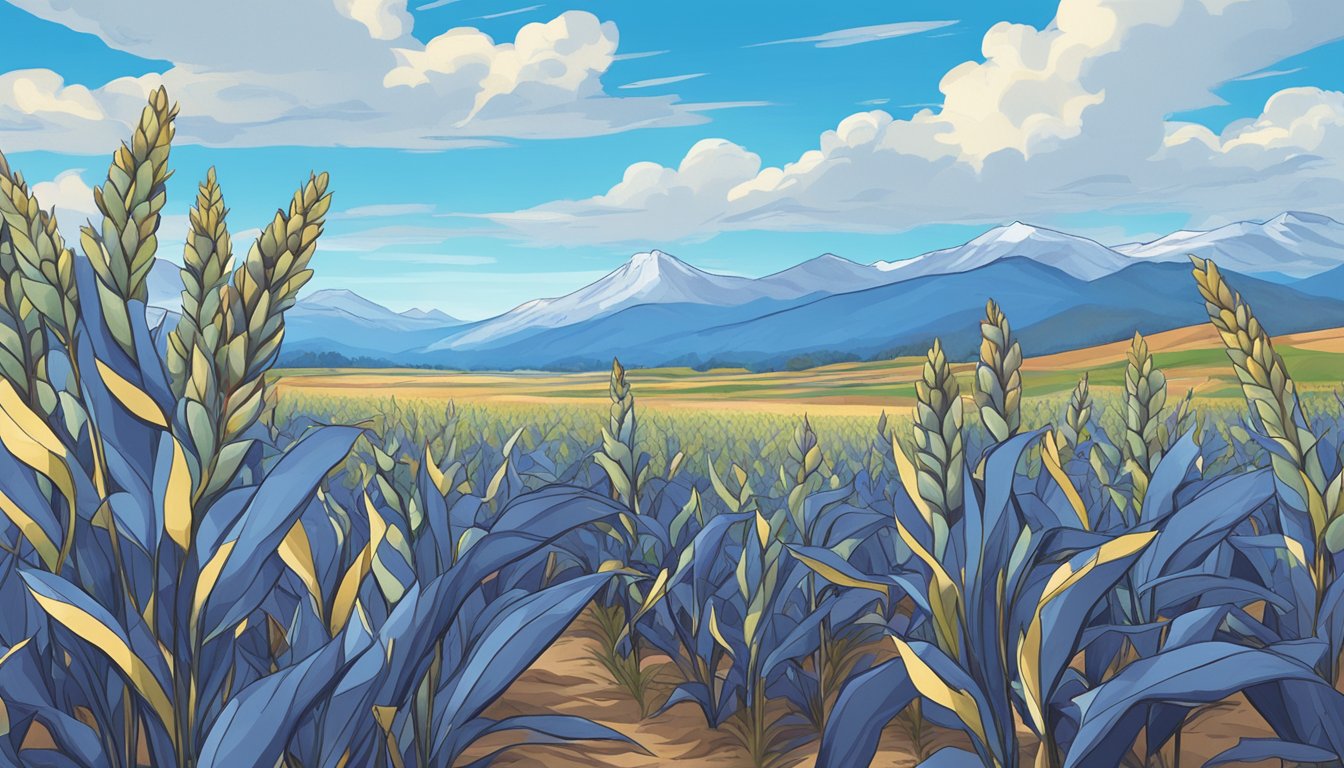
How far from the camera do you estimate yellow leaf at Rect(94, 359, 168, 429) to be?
0.81 meters

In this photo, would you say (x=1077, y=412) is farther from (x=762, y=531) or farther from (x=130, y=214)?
(x=130, y=214)

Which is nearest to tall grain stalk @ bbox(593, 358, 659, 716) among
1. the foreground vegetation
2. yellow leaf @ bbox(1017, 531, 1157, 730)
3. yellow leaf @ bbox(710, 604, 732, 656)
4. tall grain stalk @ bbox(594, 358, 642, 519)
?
tall grain stalk @ bbox(594, 358, 642, 519)

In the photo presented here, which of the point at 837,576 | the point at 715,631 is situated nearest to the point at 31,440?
the point at 837,576

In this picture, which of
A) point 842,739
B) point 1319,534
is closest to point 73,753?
point 842,739

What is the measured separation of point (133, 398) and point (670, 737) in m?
1.09

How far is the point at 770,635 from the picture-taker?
157 centimetres

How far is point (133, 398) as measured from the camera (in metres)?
0.83

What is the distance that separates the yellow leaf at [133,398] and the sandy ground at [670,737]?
81 cm

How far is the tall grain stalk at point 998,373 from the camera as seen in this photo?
104 cm

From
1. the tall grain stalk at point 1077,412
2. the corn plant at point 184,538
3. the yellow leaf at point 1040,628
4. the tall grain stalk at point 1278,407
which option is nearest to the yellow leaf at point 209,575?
the corn plant at point 184,538

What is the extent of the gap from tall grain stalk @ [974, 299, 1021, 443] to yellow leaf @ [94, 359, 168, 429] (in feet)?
3.04

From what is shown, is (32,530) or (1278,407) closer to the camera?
(32,530)

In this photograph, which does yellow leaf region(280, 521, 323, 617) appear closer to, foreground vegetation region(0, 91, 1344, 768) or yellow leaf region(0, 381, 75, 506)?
foreground vegetation region(0, 91, 1344, 768)

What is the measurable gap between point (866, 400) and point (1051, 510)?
444 inches
